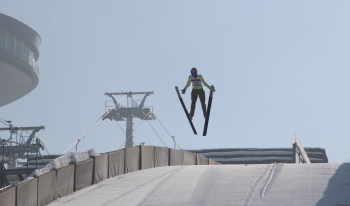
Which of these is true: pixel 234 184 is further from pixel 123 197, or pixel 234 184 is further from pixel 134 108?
pixel 134 108

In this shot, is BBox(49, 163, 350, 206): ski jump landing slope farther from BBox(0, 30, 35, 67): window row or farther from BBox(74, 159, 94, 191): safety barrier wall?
BBox(0, 30, 35, 67): window row

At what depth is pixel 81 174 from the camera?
60.8ft

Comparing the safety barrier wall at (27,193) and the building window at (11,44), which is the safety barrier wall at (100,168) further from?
the building window at (11,44)

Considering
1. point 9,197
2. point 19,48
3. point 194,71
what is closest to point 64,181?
point 9,197

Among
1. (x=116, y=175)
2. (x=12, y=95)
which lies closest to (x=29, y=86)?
(x=12, y=95)

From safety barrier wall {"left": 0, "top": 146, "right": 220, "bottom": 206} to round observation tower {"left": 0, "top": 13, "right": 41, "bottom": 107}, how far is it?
167 ft

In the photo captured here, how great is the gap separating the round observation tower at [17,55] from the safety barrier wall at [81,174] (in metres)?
50.9

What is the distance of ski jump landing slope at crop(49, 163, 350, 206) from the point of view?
15.4 meters

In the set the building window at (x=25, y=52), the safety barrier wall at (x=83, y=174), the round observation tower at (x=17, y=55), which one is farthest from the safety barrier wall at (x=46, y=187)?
the building window at (x=25, y=52)

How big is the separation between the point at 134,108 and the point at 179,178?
59.0 metres

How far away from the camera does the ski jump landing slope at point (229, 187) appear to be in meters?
15.4

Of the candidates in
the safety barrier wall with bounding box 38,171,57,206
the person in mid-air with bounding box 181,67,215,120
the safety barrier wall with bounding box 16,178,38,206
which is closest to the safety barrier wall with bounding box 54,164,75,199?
the safety barrier wall with bounding box 38,171,57,206

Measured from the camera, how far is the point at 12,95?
86750 mm

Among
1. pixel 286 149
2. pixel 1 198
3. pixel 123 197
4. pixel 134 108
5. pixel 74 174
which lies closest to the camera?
pixel 1 198
